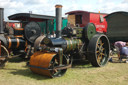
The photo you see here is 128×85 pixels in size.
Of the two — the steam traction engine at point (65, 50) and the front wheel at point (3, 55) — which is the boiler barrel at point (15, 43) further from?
the steam traction engine at point (65, 50)

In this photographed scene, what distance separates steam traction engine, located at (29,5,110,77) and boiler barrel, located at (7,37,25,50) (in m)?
1.34

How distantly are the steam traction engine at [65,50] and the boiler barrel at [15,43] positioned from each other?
1340 millimetres

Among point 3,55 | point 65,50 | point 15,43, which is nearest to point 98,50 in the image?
point 65,50

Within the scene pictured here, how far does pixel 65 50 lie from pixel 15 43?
8.22ft

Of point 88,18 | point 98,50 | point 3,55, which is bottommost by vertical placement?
point 3,55

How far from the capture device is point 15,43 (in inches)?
278

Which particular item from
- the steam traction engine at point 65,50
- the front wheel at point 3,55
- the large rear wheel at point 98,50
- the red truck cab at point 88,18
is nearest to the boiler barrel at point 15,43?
the front wheel at point 3,55

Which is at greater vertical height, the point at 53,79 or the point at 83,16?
the point at 83,16

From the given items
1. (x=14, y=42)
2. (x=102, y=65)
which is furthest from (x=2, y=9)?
(x=102, y=65)

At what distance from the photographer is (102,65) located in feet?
20.7

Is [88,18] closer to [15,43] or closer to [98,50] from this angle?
[98,50]

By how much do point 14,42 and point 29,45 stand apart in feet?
2.40

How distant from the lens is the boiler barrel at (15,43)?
6884mm

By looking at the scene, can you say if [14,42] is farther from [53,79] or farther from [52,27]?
[52,27]
